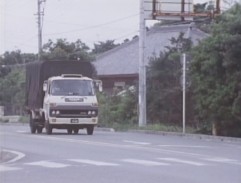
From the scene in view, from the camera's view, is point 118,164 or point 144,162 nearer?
point 118,164

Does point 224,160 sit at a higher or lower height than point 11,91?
lower

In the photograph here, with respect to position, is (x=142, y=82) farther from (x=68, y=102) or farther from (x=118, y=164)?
(x=118, y=164)

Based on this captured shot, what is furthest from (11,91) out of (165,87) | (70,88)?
(70,88)

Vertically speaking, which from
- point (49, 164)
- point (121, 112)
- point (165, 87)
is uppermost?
point (165, 87)

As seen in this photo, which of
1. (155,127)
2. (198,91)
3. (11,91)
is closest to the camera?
(198,91)

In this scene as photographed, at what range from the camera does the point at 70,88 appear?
34.1m

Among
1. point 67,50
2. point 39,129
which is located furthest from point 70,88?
point 67,50

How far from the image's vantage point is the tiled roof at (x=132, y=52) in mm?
59703

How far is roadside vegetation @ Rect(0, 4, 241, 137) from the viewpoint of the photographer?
33.6 m

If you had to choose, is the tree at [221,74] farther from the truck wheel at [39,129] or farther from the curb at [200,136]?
the truck wheel at [39,129]

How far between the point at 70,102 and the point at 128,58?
28.7 meters

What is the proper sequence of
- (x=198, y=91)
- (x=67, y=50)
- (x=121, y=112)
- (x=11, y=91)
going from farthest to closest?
(x=11, y=91)
(x=67, y=50)
(x=121, y=112)
(x=198, y=91)

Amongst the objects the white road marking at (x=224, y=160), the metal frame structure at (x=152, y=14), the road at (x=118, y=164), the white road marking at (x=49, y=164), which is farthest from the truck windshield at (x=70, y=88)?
the white road marking at (x=49, y=164)

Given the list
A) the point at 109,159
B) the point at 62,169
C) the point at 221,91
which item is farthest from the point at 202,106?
the point at 62,169
